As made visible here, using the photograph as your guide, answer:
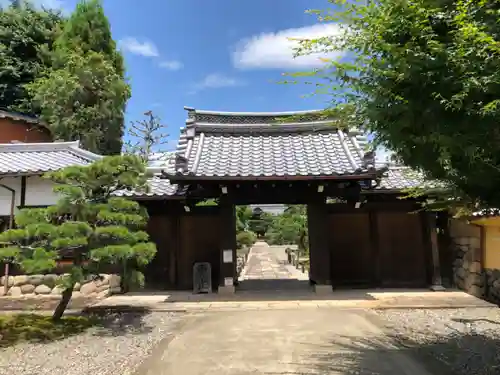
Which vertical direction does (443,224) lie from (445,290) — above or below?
above

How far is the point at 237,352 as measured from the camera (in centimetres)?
545

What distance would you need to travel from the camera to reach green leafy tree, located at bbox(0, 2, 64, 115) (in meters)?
25.0

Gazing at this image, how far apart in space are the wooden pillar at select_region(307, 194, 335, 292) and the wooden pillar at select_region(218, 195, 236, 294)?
6.73 ft

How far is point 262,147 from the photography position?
457 inches

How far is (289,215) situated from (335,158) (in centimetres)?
2147

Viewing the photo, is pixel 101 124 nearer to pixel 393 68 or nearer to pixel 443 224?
pixel 443 224

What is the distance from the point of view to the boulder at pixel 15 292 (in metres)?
9.89

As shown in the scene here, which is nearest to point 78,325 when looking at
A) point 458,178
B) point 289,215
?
point 458,178

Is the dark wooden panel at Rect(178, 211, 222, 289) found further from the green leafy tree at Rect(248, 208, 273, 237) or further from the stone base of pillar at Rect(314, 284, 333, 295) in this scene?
the green leafy tree at Rect(248, 208, 273, 237)

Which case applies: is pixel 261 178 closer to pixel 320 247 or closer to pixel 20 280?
pixel 320 247

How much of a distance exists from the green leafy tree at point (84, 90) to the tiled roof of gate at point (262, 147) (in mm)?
11374

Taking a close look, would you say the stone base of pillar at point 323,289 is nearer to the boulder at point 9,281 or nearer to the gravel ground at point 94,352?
the gravel ground at point 94,352

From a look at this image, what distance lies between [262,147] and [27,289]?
7051 millimetres

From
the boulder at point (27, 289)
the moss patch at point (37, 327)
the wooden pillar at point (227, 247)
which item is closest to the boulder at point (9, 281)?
the boulder at point (27, 289)
